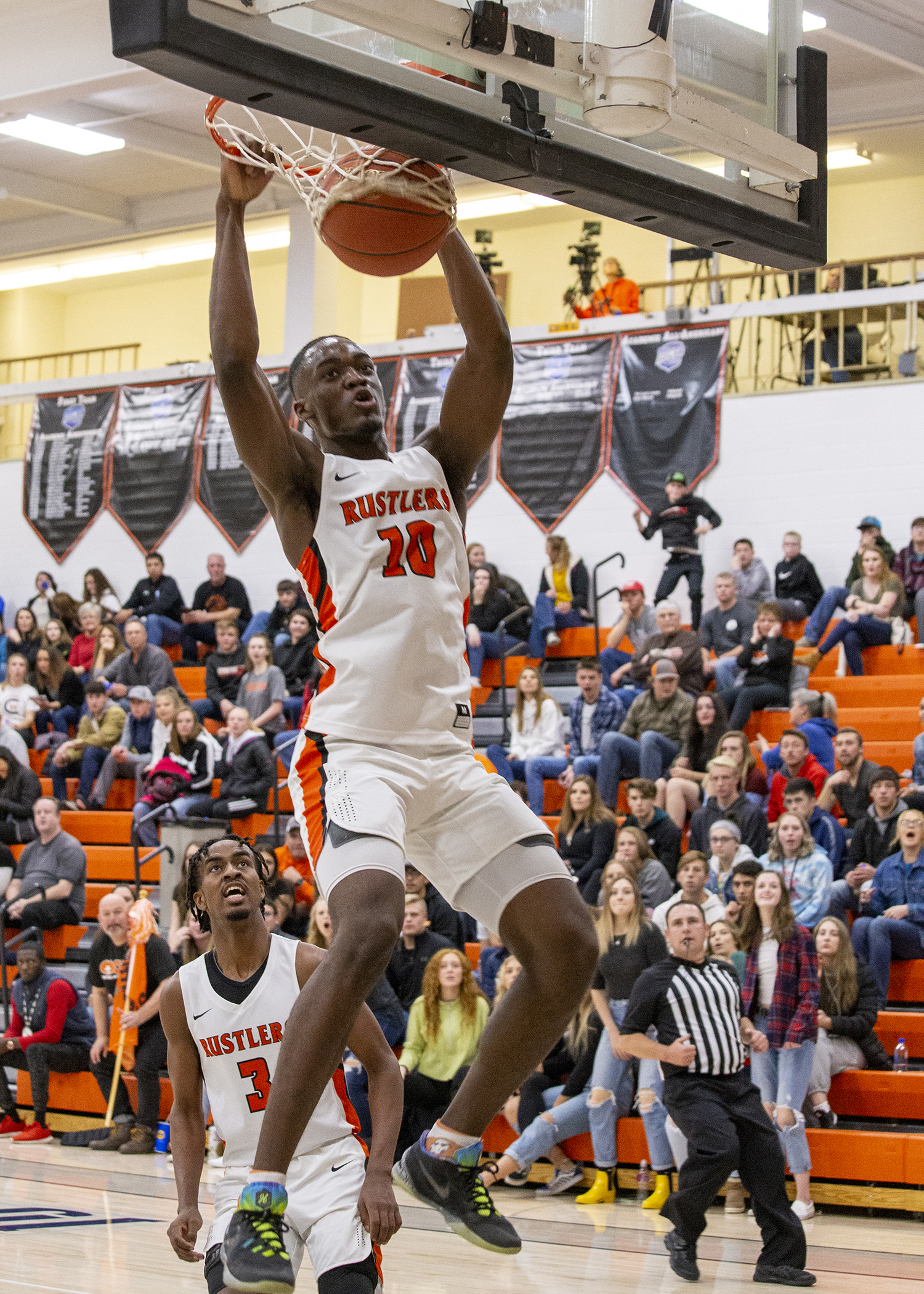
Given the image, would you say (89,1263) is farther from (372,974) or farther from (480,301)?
(480,301)

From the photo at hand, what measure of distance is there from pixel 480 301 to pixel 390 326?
16.6m

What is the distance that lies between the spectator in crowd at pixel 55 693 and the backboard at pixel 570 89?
11302 millimetres

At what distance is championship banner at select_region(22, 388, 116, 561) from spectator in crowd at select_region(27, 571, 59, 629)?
0.83 m

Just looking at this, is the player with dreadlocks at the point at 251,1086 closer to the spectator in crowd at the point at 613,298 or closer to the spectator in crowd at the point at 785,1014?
the spectator in crowd at the point at 785,1014

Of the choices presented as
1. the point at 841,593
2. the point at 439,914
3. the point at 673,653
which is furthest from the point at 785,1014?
the point at 841,593

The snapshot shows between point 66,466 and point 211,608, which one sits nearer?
point 211,608

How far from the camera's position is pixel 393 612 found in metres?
3.46

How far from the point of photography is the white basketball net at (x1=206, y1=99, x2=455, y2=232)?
11.0ft

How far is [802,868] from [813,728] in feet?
6.41

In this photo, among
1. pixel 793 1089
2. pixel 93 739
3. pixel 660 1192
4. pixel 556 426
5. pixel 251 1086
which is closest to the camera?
pixel 251 1086

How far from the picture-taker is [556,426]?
15.5 metres

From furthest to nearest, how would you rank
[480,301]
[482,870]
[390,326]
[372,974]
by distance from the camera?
[390,326] < [480,301] < [482,870] < [372,974]

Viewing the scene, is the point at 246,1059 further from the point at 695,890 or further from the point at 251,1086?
the point at 695,890

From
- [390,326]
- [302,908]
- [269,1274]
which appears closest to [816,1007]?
[302,908]
